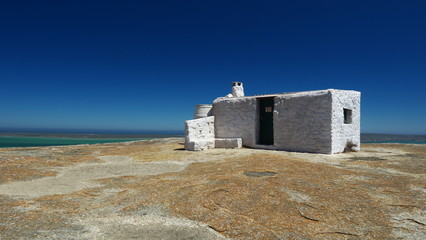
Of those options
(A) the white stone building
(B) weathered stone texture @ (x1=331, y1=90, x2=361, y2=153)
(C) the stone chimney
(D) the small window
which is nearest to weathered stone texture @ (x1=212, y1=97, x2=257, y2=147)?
(A) the white stone building

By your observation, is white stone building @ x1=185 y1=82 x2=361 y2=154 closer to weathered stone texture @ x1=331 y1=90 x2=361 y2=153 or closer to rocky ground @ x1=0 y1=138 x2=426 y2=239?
weathered stone texture @ x1=331 y1=90 x2=361 y2=153

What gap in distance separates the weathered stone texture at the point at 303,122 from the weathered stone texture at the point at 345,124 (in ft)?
1.23

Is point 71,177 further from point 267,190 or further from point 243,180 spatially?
point 267,190

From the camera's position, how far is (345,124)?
40.8 feet

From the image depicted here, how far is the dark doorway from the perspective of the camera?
15227 millimetres

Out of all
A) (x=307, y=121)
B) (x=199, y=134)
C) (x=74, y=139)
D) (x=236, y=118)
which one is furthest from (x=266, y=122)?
(x=74, y=139)

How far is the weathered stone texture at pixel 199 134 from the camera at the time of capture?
45.9ft

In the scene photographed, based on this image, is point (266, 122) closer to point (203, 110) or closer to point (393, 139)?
point (203, 110)

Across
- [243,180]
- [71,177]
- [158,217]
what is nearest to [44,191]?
[71,177]

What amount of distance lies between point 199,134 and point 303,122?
20.8ft

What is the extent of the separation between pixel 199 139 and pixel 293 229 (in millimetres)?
11438

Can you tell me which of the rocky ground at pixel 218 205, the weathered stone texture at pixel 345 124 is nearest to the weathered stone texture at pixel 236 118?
the weathered stone texture at pixel 345 124

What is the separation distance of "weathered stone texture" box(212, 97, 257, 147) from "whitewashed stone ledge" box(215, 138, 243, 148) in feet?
1.84

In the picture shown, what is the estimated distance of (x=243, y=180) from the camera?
20.2ft
